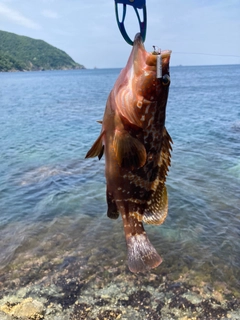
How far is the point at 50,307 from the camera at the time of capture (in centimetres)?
688

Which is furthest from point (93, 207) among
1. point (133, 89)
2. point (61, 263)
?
point (133, 89)

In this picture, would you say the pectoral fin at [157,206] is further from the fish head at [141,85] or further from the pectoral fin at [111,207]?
the fish head at [141,85]

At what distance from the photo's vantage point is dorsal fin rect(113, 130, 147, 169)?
335 cm

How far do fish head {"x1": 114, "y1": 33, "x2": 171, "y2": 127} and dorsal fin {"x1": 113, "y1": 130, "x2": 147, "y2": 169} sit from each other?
7.9 inches

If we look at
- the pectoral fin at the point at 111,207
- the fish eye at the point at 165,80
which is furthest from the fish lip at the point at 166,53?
the pectoral fin at the point at 111,207

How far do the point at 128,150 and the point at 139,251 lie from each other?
50.7 inches

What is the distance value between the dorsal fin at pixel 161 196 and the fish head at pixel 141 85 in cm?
50

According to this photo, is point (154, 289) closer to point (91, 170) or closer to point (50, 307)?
point (50, 307)

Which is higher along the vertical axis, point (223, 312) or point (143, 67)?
point (143, 67)

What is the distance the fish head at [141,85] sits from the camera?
3.29m

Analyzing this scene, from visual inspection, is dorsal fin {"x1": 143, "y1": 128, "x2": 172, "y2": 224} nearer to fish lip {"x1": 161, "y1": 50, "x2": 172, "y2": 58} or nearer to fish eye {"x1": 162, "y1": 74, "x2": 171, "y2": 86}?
fish eye {"x1": 162, "y1": 74, "x2": 171, "y2": 86}

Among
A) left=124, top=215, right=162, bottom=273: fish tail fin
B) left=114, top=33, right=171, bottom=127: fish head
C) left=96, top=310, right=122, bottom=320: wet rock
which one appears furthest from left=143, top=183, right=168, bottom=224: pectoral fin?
left=96, top=310, right=122, bottom=320: wet rock

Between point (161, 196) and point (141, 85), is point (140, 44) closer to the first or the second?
point (141, 85)

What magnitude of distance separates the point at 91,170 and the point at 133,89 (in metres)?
12.2
